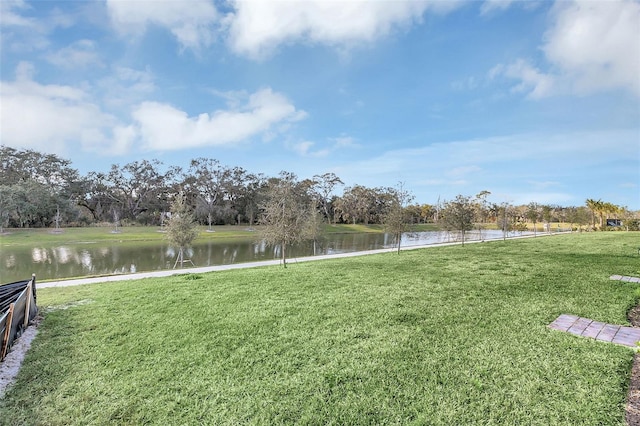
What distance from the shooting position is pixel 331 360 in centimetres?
363

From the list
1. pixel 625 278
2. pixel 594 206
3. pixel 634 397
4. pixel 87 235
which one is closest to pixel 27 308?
pixel 634 397

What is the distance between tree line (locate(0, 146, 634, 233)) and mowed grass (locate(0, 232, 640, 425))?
3258 cm

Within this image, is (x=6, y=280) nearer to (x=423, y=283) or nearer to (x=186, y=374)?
(x=186, y=374)

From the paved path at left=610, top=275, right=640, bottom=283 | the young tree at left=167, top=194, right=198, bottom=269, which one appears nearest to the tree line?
the young tree at left=167, top=194, right=198, bottom=269

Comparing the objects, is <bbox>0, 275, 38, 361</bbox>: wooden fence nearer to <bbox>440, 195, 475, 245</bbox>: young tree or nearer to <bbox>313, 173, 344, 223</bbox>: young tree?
<bbox>440, 195, 475, 245</bbox>: young tree

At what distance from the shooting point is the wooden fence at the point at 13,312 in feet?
13.4

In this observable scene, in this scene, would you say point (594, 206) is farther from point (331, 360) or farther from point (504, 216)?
point (331, 360)

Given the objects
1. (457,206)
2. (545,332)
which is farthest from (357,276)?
(457,206)

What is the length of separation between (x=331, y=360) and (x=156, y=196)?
165 feet

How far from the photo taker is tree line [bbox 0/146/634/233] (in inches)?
1510

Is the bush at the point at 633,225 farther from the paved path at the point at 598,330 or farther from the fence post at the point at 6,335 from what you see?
the fence post at the point at 6,335

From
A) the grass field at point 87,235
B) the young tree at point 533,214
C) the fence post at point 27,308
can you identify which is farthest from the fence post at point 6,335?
the young tree at point 533,214

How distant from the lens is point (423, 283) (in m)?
7.10

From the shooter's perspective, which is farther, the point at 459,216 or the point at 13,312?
the point at 459,216
